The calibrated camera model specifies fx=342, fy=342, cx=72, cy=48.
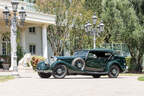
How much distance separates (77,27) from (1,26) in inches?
335

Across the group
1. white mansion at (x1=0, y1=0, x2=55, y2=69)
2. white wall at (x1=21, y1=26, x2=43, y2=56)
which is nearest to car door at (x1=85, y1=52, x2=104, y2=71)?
white mansion at (x1=0, y1=0, x2=55, y2=69)

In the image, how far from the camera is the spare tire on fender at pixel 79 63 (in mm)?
17312

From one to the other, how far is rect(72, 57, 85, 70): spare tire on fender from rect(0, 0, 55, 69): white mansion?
14.1m

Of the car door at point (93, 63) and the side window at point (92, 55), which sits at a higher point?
the side window at point (92, 55)

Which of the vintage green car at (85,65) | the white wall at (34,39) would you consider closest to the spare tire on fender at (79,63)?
the vintage green car at (85,65)

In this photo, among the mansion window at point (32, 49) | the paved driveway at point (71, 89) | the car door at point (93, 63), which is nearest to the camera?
the paved driveway at point (71, 89)

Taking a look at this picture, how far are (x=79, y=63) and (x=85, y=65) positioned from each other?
15.4 inches

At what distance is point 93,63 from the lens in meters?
18.0

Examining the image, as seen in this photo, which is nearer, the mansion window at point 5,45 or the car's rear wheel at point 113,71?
the car's rear wheel at point 113,71

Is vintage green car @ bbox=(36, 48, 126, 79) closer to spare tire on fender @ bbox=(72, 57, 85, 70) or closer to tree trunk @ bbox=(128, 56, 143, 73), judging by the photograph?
spare tire on fender @ bbox=(72, 57, 85, 70)

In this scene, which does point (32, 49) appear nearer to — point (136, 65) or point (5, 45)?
point (5, 45)

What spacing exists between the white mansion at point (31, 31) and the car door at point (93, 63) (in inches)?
545

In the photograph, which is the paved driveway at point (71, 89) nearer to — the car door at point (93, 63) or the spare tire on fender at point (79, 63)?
the spare tire on fender at point (79, 63)

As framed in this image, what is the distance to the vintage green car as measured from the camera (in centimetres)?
1695
